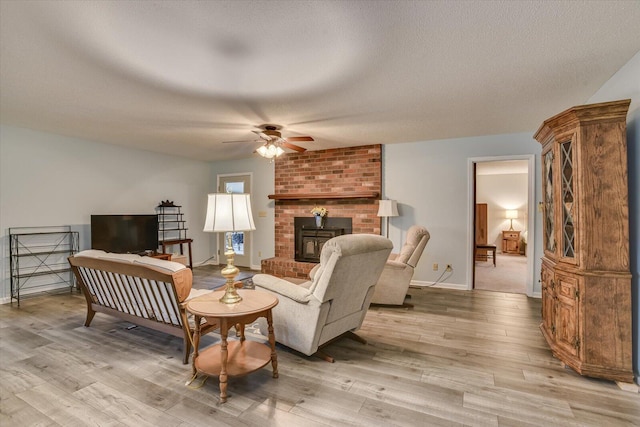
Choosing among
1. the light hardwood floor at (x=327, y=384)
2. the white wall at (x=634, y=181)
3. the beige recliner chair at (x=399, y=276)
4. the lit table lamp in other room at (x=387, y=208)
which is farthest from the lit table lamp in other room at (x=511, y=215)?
the white wall at (x=634, y=181)

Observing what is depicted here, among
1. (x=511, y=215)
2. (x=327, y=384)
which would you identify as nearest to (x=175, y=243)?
(x=327, y=384)

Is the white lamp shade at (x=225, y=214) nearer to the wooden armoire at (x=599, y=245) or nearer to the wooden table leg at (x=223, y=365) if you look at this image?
the wooden table leg at (x=223, y=365)

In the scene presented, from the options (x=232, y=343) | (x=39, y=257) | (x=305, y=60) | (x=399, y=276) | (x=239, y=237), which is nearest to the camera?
(x=305, y=60)

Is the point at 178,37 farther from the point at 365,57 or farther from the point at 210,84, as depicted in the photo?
the point at 365,57

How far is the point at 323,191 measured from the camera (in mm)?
5863

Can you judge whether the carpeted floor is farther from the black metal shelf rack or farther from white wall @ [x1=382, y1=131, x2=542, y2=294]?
the black metal shelf rack

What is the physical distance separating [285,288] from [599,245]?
2312mm

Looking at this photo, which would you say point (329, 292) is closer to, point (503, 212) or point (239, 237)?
point (239, 237)

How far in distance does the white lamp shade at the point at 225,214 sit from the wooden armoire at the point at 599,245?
245 centimetres

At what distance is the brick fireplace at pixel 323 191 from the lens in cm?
546

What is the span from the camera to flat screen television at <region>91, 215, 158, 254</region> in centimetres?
488

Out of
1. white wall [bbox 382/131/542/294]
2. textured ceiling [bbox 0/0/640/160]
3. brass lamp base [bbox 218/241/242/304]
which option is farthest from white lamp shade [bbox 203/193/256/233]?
white wall [bbox 382/131/542/294]

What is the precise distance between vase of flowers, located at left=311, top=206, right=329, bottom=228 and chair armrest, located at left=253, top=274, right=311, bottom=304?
10.3 feet

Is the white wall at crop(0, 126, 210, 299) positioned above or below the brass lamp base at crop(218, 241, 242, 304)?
above
